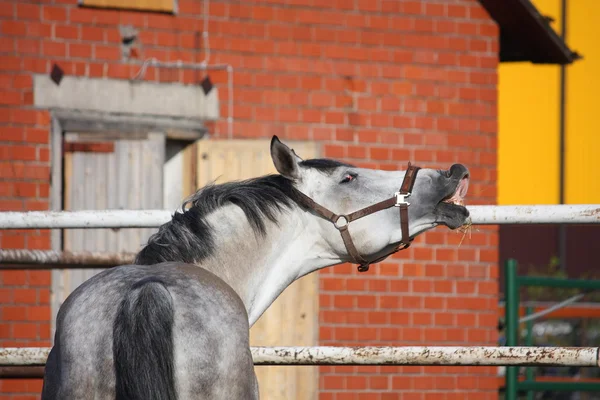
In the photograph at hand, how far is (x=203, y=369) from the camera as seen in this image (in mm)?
2863

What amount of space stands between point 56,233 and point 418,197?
4.64 metres

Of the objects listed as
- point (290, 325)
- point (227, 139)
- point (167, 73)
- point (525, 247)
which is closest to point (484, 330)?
point (290, 325)

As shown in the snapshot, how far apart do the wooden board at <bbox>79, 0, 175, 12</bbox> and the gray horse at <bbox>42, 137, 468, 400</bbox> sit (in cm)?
471

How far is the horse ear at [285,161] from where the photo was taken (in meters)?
3.91

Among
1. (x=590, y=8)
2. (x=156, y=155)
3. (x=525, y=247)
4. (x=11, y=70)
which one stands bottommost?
(x=525, y=247)

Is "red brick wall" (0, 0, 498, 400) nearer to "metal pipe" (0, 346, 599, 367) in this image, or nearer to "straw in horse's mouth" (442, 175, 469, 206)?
"metal pipe" (0, 346, 599, 367)

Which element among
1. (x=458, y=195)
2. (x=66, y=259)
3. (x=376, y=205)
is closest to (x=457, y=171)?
(x=458, y=195)

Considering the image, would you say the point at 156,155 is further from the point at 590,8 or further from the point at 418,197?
the point at 590,8

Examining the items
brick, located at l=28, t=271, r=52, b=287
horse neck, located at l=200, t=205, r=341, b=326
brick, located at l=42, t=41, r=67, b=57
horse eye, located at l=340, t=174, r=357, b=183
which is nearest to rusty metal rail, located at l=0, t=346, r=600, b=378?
horse neck, located at l=200, t=205, r=341, b=326

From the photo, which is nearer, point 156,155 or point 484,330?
point 156,155

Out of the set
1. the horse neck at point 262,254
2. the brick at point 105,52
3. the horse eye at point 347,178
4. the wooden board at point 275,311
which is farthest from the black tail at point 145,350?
the brick at point 105,52

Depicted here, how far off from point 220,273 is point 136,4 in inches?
204

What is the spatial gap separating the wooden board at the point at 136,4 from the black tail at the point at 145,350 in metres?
5.87

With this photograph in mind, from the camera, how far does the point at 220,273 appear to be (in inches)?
145
